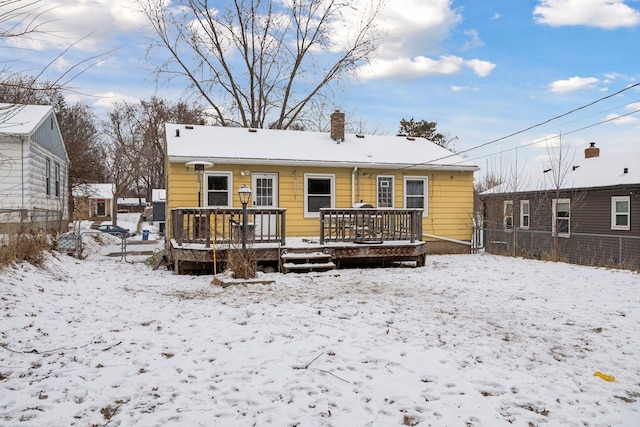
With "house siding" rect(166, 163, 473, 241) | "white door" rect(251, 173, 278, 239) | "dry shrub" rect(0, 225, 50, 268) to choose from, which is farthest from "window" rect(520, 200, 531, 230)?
"dry shrub" rect(0, 225, 50, 268)

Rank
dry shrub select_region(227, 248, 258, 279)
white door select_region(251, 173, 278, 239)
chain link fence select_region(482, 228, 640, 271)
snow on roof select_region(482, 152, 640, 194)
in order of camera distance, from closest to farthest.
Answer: dry shrub select_region(227, 248, 258, 279) → white door select_region(251, 173, 278, 239) → chain link fence select_region(482, 228, 640, 271) → snow on roof select_region(482, 152, 640, 194)

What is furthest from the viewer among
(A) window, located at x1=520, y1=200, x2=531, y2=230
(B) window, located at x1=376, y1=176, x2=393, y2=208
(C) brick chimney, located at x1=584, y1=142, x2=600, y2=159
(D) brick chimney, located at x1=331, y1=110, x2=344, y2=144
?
(C) brick chimney, located at x1=584, y1=142, x2=600, y2=159

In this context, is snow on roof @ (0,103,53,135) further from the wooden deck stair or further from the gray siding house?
the gray siding house

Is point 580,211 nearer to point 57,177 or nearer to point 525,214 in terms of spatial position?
point 525,214

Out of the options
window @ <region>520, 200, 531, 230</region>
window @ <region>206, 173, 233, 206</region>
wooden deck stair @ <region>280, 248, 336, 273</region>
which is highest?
window @ <region>206, 173, 233, 206</region>

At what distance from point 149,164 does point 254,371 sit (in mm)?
35604

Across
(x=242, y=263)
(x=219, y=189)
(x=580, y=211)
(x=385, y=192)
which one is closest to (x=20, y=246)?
(x=242, y=263)

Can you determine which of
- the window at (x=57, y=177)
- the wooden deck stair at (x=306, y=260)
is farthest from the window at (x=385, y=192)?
the window at (x=57, y=177)

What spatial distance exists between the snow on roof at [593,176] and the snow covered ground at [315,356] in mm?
11859

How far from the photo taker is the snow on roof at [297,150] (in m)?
12.3

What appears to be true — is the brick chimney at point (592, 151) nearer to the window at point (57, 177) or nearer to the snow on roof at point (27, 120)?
the snow on roof at point (27, 120)

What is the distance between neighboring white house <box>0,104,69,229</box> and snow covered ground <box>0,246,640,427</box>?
24.1 feet

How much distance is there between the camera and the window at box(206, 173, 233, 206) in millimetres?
12242

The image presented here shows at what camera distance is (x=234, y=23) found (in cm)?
2398
